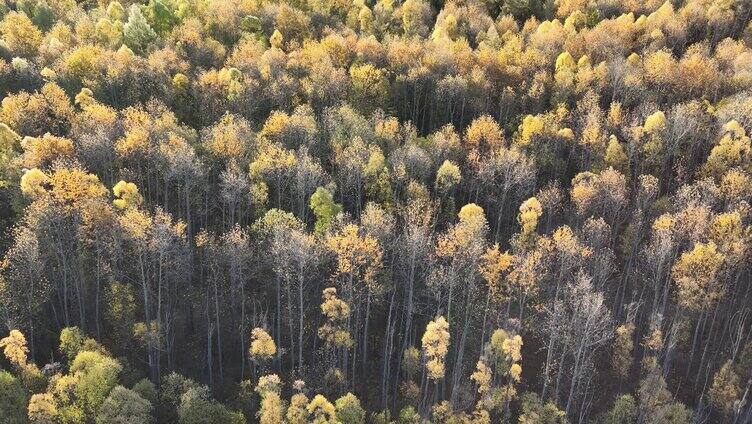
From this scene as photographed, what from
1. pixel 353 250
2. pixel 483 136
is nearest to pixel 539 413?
pixel 353 250

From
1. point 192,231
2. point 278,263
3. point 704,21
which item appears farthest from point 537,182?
point 704,21

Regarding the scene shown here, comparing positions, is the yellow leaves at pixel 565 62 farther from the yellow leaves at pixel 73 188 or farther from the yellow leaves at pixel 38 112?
the yellow leaves at pixel 38 112

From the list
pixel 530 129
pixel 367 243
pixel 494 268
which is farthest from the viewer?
pixel 530 129

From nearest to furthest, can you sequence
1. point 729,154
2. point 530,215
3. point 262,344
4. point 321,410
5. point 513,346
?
1. point 321,410
2. point 262,344
3. point 513,346
4. point 530,215
5. point 729,154

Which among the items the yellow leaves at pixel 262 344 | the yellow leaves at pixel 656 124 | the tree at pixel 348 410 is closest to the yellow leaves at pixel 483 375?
the tree at pixel 348 410

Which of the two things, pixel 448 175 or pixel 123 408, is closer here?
pixel 123 408

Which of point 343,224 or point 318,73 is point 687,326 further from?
point 318,73

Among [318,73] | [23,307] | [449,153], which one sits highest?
[318,73]

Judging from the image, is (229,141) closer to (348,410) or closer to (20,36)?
(348,410)
